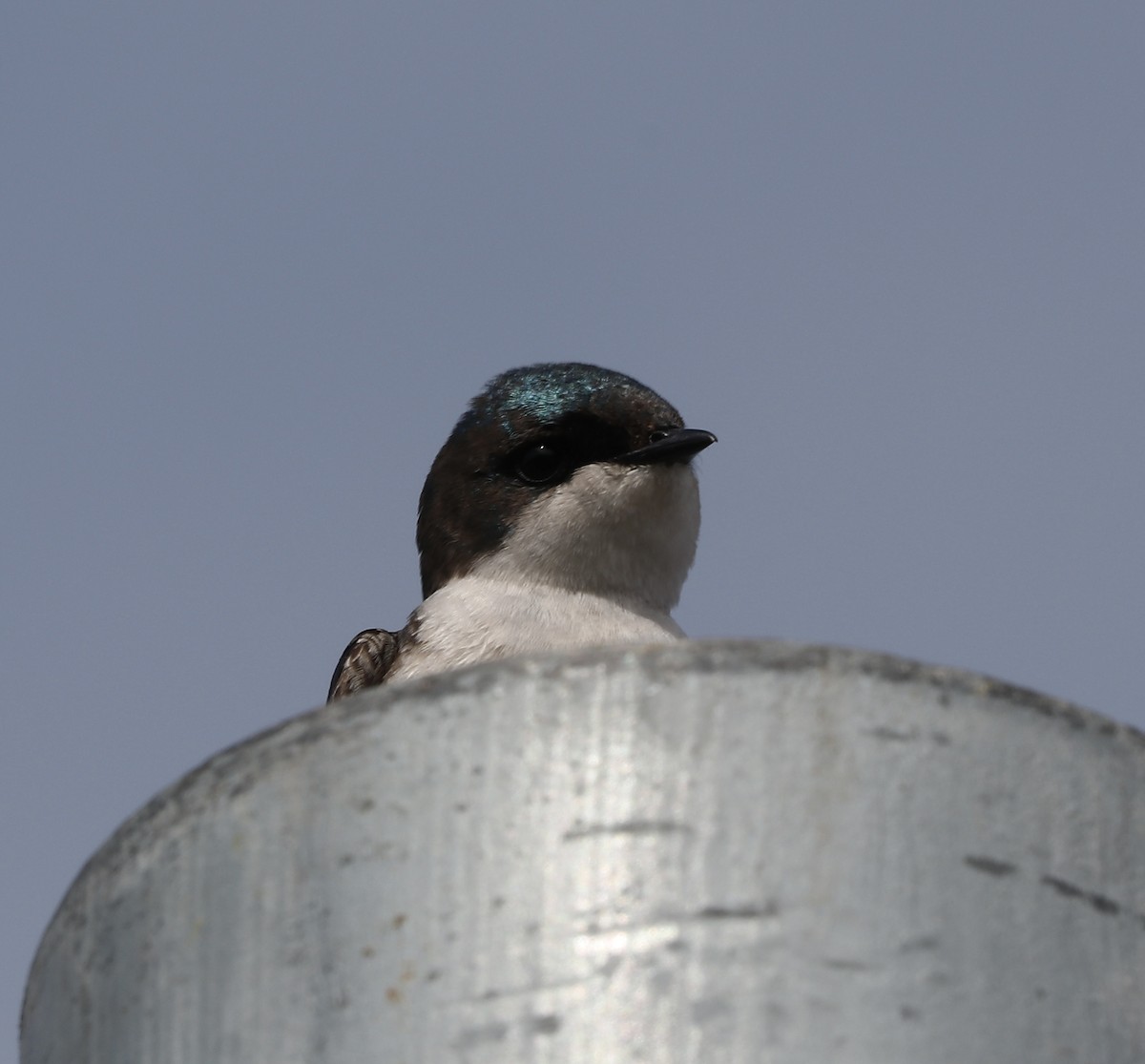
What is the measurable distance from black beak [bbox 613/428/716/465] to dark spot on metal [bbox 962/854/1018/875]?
14.6 feet

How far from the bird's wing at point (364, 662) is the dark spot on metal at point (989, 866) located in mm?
4083

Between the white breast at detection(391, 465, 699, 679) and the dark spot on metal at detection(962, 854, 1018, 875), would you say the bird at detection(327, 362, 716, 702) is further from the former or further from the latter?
the dark spot on metal at detection(962, 854, 1018, 875)

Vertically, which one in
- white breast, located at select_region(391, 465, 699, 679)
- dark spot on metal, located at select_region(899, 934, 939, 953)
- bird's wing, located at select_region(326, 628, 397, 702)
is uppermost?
white breast, located at select_region(391, 465, 699, 679)

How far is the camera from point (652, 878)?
2.62 metres

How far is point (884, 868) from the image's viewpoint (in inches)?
105

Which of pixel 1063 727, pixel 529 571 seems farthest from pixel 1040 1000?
pixel 529 571

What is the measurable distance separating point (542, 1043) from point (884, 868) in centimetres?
46

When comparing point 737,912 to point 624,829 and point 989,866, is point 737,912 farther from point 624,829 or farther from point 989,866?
point 989,866

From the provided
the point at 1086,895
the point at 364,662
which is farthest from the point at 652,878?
the point at 364,662

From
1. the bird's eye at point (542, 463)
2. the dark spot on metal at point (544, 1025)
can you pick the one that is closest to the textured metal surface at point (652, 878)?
the dark spot on metal at point (544, 1025)

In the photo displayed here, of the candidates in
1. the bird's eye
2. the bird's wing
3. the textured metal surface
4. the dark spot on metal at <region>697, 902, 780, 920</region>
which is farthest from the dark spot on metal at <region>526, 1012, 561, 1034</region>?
the bird's eye

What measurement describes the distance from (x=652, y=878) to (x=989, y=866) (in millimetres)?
419

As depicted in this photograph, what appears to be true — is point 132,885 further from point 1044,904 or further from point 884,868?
point 1044,904

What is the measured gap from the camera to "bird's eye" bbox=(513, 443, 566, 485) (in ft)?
23.8
